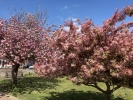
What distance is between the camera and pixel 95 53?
7.42 m

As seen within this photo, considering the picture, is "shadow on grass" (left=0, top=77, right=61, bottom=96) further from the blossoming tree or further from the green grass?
the blossoming tree

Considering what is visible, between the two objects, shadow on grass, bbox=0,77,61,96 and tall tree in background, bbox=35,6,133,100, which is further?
shadow on grass, bbox=0,77,61,96

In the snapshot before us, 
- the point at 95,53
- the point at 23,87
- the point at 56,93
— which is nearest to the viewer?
the point at 95,53

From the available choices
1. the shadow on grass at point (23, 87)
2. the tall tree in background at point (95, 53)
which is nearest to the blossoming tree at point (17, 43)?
the shadow on grass at point (23, 87)

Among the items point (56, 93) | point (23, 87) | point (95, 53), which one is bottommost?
point (56, 93)

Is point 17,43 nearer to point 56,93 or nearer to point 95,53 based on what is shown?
point 56,93

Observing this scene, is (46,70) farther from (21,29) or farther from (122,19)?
(21,29)

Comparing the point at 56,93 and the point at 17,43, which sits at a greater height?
the point at 17,43

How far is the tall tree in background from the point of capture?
23.5ft

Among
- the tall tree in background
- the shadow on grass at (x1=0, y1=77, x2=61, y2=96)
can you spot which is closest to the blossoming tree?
the shadow on grass at (x1=0, y1=77, x2=61, y2=96)

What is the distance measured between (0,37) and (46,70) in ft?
23.7

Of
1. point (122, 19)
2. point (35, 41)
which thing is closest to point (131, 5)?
point (122, 19)

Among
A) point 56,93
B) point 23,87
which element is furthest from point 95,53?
point 23,87

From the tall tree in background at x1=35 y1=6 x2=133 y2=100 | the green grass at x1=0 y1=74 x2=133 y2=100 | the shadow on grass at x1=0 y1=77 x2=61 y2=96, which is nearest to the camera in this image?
the tall tree in background at x1=35 y1=6 x2=133 y2=100
